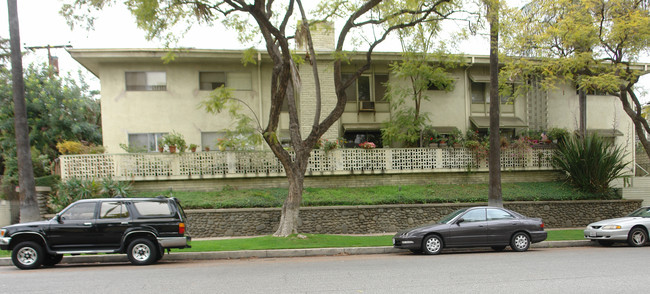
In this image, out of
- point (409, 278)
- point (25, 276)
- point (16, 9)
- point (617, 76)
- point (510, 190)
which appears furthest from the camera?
point (510, 190)

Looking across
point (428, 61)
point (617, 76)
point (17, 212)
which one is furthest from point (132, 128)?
point (617, 76)

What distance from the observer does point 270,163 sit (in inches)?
669

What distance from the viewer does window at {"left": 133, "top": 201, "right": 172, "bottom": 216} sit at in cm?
967

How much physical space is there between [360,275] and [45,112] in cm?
1768

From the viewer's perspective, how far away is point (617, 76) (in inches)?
545

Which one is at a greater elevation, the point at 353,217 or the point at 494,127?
the point at 494,127

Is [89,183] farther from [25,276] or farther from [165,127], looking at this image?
→ [25,276]

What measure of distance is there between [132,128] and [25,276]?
1080cm

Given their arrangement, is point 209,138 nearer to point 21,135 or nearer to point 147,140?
point 147,140

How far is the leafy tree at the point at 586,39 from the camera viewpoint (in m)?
13.6

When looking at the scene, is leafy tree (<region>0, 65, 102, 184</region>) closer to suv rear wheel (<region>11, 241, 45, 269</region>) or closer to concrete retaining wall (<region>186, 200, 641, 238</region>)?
concrete retaining wall (<region>186, 200, 641, 238</region>)

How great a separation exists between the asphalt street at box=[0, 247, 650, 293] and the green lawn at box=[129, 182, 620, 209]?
4.96 m

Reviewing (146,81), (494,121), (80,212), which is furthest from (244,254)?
(146,81)

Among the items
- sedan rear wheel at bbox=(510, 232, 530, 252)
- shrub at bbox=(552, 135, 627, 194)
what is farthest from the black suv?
shrub at bbox=(552, 135, 627, 194)
